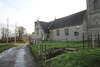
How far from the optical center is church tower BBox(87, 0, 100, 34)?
19984 mm

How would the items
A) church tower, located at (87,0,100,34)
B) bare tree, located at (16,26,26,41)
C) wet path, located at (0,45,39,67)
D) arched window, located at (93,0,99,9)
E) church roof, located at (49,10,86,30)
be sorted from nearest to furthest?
wet path, located at (0,45,39,67), church tower, located at (87,0,100,34), arched window, located at (93,0,99,9), church roof, located at (49,10,86,30), bare tree, located at (16,26,26,41)

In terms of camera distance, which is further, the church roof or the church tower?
the church roof

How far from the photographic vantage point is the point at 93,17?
819 inches

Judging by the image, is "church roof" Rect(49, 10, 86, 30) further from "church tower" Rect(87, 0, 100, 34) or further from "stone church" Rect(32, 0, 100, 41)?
"church tower" Rect(87, 0, 100, 34)

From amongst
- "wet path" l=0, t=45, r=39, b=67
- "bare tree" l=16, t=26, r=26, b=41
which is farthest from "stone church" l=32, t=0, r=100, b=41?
"bare tree" l=16, t=26, r=26, b=41

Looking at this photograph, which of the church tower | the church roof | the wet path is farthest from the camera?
the church roof

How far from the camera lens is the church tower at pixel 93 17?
20.0 meters

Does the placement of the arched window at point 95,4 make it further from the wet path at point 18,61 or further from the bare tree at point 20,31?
the bare tree at point 20,31

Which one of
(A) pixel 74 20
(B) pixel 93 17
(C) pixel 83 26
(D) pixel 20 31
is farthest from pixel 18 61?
(D) pixel 20 31

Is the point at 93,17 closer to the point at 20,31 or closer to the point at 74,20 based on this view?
the point at 74,20

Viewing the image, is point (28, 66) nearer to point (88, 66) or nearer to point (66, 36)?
point (88, 66)

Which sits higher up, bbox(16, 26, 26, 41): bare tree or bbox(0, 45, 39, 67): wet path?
bbox(16, 26, 26, 41): bare tree

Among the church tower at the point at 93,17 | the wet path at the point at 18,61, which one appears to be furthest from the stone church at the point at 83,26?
the wet path at the point at 18,61

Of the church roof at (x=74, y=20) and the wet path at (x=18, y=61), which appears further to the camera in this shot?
the church roof at (x=74, y=20)
